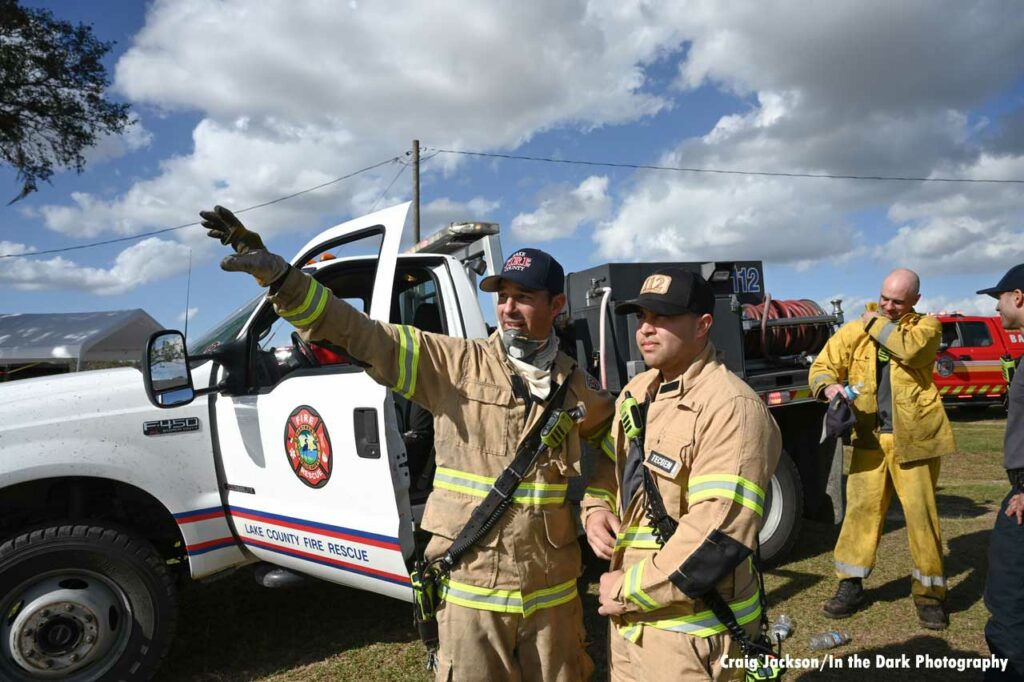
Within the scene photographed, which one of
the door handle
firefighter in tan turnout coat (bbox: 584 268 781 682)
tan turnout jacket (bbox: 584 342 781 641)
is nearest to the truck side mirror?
the door handle

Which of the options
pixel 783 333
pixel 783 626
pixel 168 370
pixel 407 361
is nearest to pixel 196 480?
pixel 168 370

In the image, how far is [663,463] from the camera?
1861 millimetres

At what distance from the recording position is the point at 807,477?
512 centimetres

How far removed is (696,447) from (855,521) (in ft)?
9.79

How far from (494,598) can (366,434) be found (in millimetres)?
1191

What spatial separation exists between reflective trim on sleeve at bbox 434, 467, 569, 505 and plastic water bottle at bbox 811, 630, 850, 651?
7.81 ft

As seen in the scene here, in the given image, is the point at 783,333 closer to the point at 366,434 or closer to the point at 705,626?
the point at 366,434

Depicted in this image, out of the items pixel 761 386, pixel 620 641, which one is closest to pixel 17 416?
pixel 620 641

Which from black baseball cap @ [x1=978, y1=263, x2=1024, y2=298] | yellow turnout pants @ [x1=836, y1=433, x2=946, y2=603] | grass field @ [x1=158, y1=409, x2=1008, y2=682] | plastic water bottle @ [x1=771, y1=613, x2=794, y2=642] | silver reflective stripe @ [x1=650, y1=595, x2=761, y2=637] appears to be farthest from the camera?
yellow turnout pants @ [x1=836, y1=433, x2=946, y2=603]

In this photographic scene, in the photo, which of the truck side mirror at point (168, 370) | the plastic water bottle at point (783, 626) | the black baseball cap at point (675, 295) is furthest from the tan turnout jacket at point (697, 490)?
the plastic water bottle at point (783, 626)

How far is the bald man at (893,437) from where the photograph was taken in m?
3.93

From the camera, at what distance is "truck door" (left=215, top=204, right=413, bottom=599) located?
3002 millimetres

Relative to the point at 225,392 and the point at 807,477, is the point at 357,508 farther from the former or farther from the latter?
the point at 807,477

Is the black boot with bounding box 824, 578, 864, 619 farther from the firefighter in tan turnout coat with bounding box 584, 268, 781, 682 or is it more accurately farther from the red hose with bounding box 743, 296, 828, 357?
the firefighter in tan turnout coat with bounding box 584, 268, 781, 682
